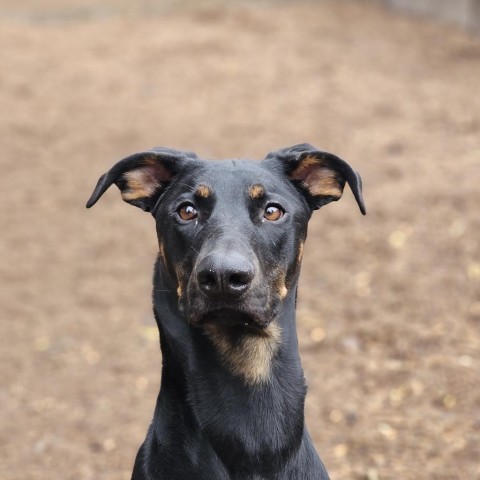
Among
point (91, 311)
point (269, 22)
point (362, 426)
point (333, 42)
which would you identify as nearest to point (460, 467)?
point (362, 426)

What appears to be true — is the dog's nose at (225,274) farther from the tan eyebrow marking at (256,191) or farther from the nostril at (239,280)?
the tan eyebrow marking at (256,191)

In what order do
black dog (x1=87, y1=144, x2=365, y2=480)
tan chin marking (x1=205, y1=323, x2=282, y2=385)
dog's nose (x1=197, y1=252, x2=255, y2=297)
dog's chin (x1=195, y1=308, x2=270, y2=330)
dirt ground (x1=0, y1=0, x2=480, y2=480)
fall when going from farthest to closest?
1. dirt ground (x1=0, y1=0, x2=480, y2=480)
2. tan chin marking (x1=205, y1=323, x2=282, y2=385)
3. black dog (x1=87, y1=144, x2=365, y2=480)
4. dog's chin (x1=195, y1=308, x2=270, y2=330)
5. dog's nose (x1=197, y1=252, x2=255, y2=297)

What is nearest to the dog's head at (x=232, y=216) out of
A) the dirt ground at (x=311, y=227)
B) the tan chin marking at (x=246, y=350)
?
the tan chin marking at (x=246, y=350)

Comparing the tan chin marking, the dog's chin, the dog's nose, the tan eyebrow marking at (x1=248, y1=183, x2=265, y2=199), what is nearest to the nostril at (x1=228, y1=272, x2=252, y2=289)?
the dog's nose

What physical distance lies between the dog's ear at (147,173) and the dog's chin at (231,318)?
0.86 meters

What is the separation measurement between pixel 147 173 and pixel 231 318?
0.95m

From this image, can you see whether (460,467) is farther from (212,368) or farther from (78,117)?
(78,117)

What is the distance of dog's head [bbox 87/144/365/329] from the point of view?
11.4 feet

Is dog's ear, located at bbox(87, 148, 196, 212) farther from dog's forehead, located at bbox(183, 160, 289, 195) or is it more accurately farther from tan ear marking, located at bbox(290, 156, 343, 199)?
tan ear marking, located at bbox(290, 156, 343, 199)

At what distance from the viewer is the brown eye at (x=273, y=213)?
151 inches

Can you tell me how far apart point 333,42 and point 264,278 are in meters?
12.5

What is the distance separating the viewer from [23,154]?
12.3 meters

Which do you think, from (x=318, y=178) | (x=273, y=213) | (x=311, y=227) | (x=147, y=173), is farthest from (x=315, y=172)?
(x=311, y=227)

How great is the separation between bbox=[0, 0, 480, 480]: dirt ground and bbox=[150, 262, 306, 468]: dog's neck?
7.72 ft
